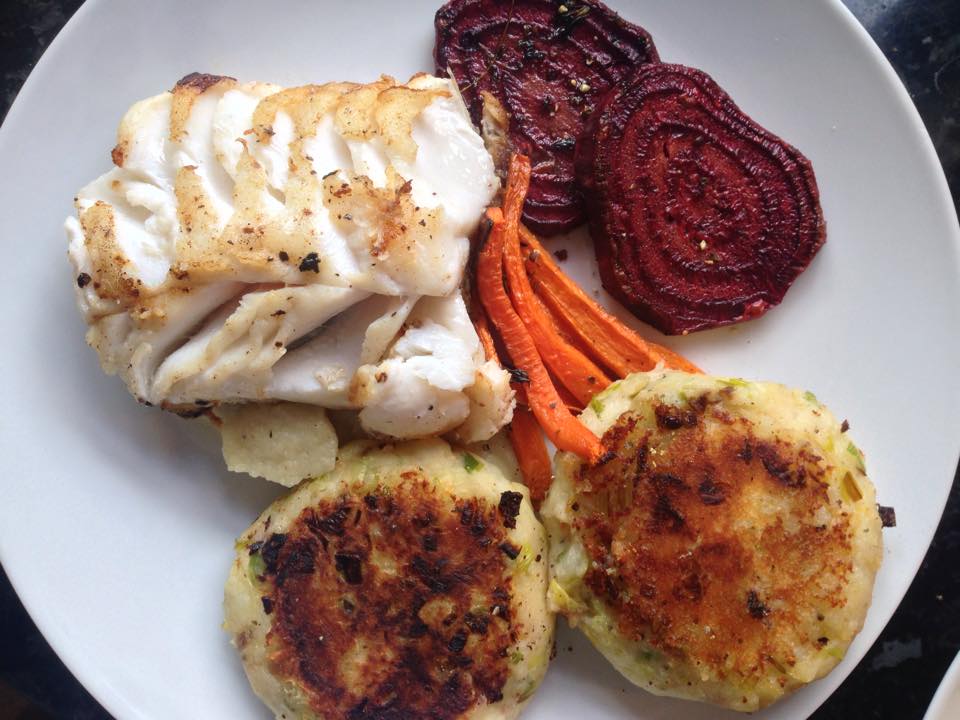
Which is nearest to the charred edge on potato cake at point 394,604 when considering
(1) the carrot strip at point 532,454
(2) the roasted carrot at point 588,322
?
(1) the carrot strip at point 532,454

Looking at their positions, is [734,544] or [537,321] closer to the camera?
[734,544]

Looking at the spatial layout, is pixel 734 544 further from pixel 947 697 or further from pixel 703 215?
pixel 703 215

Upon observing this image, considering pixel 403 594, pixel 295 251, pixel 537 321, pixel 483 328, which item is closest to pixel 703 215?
pixel 537 321

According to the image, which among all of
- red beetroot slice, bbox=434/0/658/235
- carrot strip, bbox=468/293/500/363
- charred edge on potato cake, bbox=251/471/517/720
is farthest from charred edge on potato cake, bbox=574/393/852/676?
red beetroot slice, bbox=434/0/658/235

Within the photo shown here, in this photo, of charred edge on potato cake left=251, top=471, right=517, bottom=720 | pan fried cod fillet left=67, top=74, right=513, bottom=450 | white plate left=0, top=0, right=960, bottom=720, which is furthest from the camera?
white plate left=0, top=0, right=960, bottom=720

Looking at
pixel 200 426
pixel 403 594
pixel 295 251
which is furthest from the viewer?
pixel 200 426

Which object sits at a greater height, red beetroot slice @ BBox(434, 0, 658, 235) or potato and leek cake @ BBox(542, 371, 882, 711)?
red beetroot slice @ BBox(434, 0, 658, 235)

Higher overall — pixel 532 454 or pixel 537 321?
pixel 537 321

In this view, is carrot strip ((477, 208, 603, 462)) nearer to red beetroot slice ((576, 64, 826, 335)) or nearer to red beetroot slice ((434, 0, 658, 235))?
red beetroot slice ((434, 0, 658, 235))
